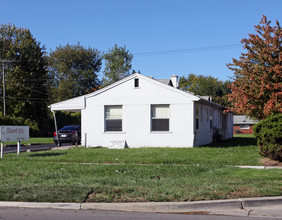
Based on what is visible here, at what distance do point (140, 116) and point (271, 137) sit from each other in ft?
29.1

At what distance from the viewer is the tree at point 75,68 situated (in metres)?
58.5

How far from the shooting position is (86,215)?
6848mm

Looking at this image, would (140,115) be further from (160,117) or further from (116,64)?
(116,64)

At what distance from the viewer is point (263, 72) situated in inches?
712

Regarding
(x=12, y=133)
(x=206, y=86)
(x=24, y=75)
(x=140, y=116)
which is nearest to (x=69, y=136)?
(x=140, y=116)

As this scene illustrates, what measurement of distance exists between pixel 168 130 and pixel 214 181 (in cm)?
1102

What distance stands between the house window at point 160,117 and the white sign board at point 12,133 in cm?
696

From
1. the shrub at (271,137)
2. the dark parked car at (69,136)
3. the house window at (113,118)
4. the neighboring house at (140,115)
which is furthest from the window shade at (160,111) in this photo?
the shrub at (271,137)

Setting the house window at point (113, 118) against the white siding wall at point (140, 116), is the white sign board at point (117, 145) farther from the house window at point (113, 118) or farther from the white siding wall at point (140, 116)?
the house window at point (113, 118)

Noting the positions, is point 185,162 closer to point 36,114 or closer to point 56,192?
point 56,192

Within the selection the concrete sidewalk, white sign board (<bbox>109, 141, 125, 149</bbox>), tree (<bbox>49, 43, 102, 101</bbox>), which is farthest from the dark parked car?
tree (<bbox>49, 43, 102, 101</bbox>)

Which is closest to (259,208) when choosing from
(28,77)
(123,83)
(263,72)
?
(263,72)

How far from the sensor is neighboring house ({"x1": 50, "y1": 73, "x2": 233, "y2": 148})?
65.6 feet

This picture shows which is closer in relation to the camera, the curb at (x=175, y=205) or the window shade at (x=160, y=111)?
the curb at (x=175, y=205)
